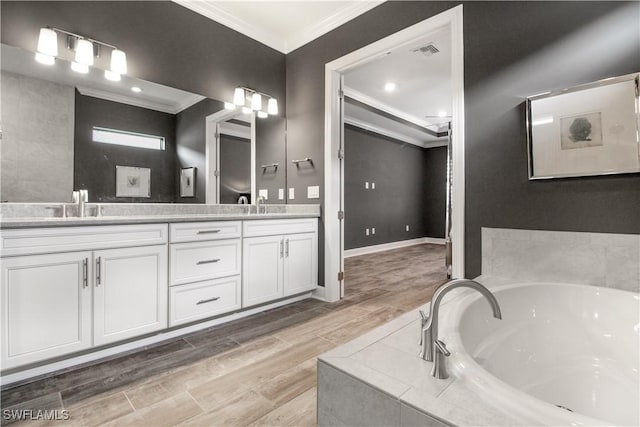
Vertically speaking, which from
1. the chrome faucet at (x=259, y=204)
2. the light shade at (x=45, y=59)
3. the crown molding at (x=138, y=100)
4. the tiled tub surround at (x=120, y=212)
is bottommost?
the tiled tub surround at (x=120, y=212)

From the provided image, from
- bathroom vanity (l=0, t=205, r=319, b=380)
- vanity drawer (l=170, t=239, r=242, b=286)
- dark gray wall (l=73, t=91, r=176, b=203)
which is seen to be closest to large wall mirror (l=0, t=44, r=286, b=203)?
dark gray wall (l=73, t=91, r=176, b=203)

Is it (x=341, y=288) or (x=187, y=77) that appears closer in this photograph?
(x=187, y=77)

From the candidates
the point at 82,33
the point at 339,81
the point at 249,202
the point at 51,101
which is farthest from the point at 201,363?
the point at 339,81

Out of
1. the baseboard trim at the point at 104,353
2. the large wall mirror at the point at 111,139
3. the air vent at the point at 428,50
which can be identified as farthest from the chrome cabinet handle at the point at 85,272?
the air vent at the point at 428,50

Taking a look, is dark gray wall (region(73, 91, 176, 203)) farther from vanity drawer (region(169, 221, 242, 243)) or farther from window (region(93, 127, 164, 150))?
vanity drawer (region(169, 221, 242, 243))

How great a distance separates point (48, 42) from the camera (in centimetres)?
186

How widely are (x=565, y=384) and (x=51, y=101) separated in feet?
10.5

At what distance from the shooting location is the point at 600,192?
5.08ft

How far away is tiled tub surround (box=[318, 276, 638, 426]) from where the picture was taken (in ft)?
2.10

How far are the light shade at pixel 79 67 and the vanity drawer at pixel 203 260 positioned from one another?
1.37 metres

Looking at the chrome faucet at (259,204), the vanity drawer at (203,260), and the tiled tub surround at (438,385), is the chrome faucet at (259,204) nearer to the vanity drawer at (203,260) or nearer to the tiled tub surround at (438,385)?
the vanity drawer at (203,260)

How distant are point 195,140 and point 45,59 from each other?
1.05 m

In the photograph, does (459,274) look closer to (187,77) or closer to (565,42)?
(565,42)

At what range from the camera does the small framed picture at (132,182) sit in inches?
85.7
